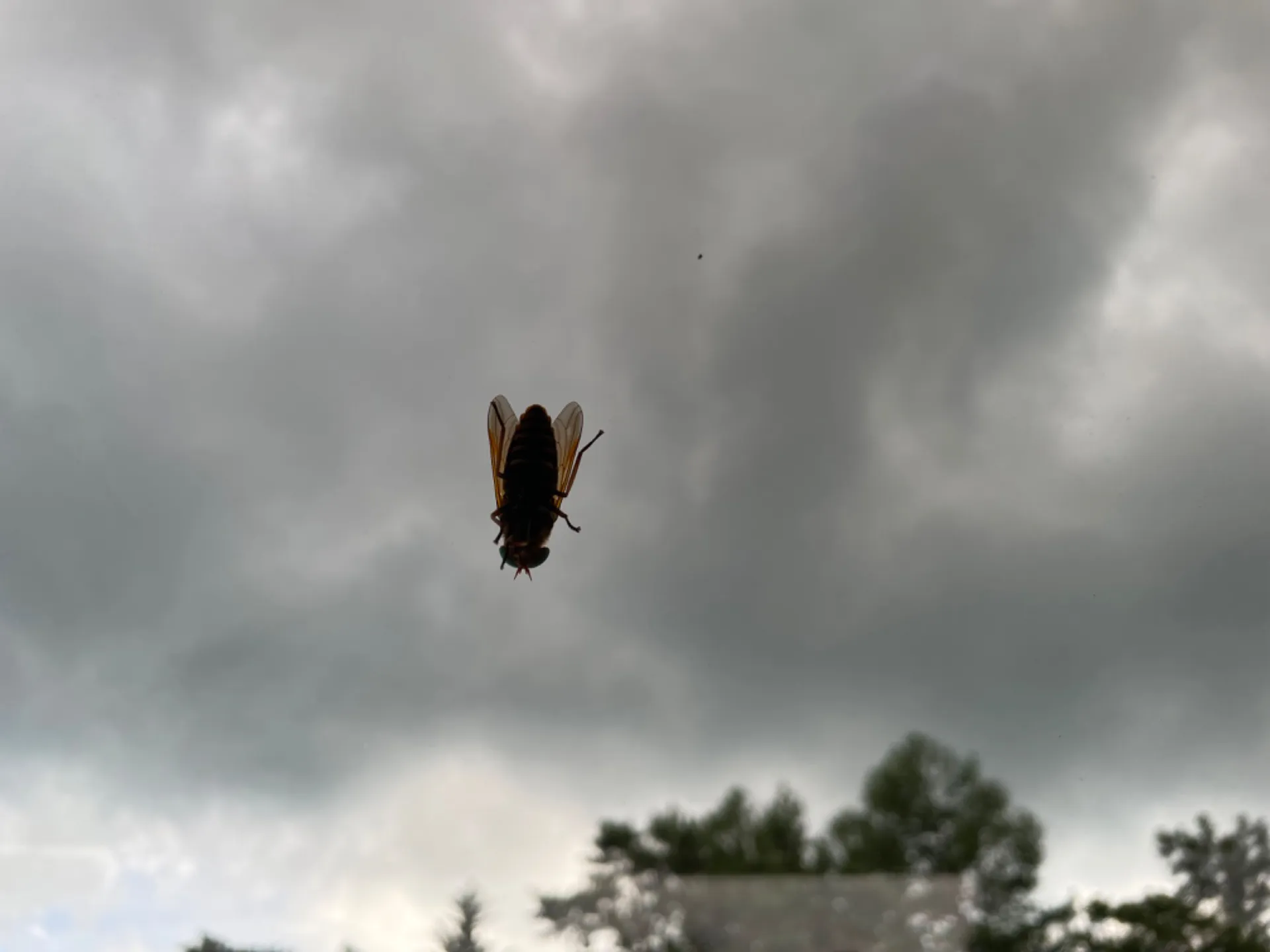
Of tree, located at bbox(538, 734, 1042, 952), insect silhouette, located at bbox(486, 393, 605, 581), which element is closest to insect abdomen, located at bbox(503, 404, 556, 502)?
insect silhouette, located at bbox(486, 393, 605, 581)

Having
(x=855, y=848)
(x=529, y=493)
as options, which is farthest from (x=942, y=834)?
(x=529, y=493)

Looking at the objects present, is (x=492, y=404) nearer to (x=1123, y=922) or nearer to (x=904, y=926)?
(x=904, y=926)

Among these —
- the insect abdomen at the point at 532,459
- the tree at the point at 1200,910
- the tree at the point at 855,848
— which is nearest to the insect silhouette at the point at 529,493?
the insect abdomen at the point at 532,459

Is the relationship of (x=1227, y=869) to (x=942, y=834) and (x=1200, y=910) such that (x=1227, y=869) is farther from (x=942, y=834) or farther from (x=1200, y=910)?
(x=942, y=834)

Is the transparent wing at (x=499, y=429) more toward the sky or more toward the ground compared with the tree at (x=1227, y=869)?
more toward the sky

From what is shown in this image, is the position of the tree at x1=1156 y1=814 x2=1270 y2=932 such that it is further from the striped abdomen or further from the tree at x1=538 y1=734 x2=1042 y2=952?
the striped abdomen

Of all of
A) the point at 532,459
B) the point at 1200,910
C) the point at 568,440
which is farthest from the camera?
the point at 568,440

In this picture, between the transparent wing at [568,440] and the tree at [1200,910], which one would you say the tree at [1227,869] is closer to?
the tree at [1200,910]
